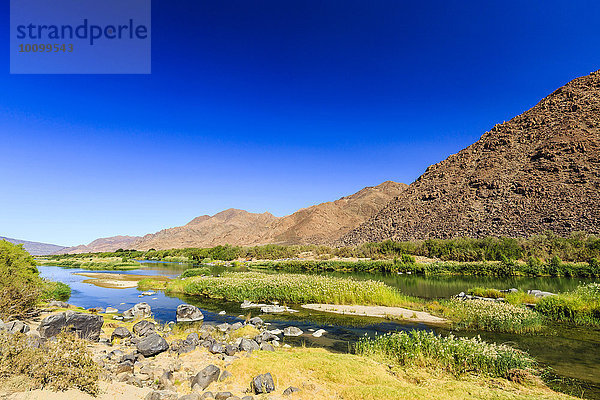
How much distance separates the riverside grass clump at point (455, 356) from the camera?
9625 millimetres

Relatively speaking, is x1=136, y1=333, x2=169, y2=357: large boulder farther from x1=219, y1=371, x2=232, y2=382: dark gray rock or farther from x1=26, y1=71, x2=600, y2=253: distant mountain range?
x1=26, y1=71, x2=600, y2=253: distant mountain range

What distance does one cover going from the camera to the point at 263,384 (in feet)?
26.6

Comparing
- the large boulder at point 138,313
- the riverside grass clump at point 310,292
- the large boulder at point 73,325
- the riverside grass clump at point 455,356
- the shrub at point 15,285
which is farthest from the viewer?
the riverside grass clump at point 310,292

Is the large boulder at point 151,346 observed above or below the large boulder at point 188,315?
above

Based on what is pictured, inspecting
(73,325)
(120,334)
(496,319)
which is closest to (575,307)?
(496,319)

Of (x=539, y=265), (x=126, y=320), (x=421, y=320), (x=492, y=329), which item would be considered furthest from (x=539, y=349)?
(x=539, y=265)

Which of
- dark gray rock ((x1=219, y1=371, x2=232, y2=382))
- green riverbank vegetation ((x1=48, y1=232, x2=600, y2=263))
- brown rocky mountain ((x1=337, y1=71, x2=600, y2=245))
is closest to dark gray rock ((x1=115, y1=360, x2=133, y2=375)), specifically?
dark gray rock ((x1=219, y1=371, x2=232, y2=382))

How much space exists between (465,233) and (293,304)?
57.5m

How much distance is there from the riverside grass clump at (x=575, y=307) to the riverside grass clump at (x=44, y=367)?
21.6m

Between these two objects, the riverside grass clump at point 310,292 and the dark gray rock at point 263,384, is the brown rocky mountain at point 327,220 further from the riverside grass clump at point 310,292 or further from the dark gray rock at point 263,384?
the dark gray rock at point 263,384

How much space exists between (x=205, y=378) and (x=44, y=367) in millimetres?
3629

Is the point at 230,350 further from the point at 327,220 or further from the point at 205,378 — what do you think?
the point at 327,220

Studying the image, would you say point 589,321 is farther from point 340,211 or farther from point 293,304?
point 340,211

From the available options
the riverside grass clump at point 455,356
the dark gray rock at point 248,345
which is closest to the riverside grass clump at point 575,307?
the riverside grass clump at point 455,356
